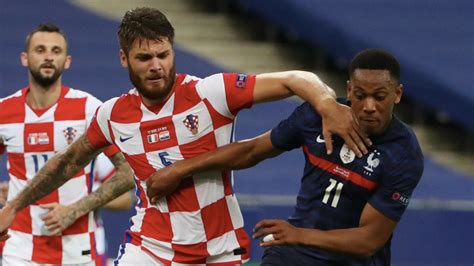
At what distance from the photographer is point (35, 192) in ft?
17.7

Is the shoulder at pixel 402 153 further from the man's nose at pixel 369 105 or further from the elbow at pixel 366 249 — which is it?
the elbow at pixel 366 249

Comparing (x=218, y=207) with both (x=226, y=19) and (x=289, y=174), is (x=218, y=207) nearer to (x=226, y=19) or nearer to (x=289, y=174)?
(x=289, y=174)

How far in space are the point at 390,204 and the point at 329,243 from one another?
0.96 feet

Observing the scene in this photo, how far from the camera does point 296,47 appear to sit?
13.7 m

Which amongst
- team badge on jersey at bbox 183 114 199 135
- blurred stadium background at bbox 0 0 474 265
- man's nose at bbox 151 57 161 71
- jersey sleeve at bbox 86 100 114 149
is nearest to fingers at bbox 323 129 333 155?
team badge on jersey at bbox 183 114 199 135

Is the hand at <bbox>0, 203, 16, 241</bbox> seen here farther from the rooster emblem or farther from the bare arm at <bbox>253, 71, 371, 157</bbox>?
the rooster emblem

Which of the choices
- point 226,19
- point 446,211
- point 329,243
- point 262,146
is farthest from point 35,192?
point 226,19

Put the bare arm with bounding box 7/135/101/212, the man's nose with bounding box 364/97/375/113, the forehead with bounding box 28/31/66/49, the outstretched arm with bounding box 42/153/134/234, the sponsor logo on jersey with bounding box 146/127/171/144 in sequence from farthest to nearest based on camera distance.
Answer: the forehead with bounding box 28/31/66/49
the outstretched arm with bounding box 42/153/134/234
the bare arm with bounding box 7/135/101/212
the sponsor logo on jersey with bounding box 146/127/171/144
the man's nose with bounding box 364/97/375/113

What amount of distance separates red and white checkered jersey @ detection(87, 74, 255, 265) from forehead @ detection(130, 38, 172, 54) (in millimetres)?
266

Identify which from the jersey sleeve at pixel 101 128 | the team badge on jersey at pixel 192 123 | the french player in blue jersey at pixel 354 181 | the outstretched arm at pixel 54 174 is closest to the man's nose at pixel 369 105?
the french player in blue jersey at pixel 354 181

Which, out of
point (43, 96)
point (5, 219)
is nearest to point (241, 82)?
point (5, 219)

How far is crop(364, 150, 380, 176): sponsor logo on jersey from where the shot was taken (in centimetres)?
433

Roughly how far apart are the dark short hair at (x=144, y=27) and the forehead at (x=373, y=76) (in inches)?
34.2

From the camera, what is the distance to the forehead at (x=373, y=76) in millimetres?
4223
